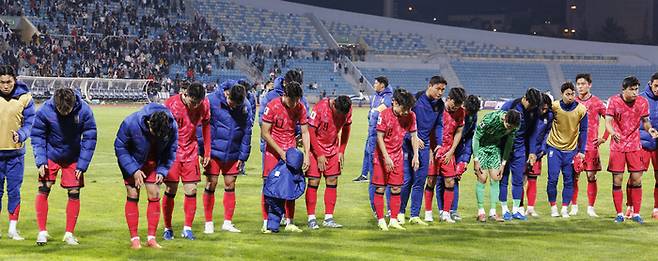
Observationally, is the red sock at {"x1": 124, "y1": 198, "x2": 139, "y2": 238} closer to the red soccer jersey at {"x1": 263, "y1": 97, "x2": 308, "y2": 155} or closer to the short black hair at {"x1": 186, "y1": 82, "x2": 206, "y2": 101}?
the short black hair at {"x1": 186, "y1": 82, "x2": 206, "y2": 101}

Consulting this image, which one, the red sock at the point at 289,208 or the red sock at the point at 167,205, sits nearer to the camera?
the red sock at the point at 167,205

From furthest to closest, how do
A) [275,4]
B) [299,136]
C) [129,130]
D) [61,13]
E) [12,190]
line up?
[275,4], [61,13], [299,136], [12,190], [129,130]

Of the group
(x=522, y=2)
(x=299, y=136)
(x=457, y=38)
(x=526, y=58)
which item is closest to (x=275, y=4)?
(x=457, y=38)

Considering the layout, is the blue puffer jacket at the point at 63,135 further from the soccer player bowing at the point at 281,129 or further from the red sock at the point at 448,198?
the red sock at the point at 448,198

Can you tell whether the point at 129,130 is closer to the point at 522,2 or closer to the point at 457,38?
the point at 457,38

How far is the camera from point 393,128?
12297 millimetres

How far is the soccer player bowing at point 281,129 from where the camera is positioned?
1195cm

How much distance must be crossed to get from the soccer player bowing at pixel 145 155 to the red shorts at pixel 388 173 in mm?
2922

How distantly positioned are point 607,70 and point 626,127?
67.6m

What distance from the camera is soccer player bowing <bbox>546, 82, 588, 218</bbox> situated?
46.1 ft

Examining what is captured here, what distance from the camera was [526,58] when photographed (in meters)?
79.8

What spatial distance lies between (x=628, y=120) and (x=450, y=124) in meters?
2.43

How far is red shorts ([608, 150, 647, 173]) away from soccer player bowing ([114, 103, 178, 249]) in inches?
247

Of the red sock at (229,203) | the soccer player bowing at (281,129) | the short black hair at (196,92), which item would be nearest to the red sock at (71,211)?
the short black hair at (196,92)
